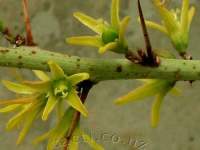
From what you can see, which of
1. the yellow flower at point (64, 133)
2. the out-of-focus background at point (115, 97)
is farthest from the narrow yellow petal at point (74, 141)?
the out-of-focus background at point (115, 97)

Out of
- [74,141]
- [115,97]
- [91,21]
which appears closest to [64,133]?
[74,141]

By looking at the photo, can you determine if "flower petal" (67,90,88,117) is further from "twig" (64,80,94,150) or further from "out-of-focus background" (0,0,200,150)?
"out-of-focus background" (0,0,200,150)

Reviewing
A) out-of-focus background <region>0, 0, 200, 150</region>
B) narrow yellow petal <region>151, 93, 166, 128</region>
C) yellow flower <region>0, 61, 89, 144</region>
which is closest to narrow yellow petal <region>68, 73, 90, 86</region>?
yellow flower <region>0, 61, 89, 144</region>

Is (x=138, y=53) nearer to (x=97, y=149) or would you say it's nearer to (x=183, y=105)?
(x=97, y=149)

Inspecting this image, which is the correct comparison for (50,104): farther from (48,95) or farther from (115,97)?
(115,97)

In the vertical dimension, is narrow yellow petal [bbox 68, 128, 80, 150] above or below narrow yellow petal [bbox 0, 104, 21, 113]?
below

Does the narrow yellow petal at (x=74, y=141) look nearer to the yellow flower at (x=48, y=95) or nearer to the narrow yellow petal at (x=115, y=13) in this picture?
the yellow flower at (x=48, y=95)

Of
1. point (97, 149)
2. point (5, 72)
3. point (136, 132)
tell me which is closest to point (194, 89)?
point (136, 132)
